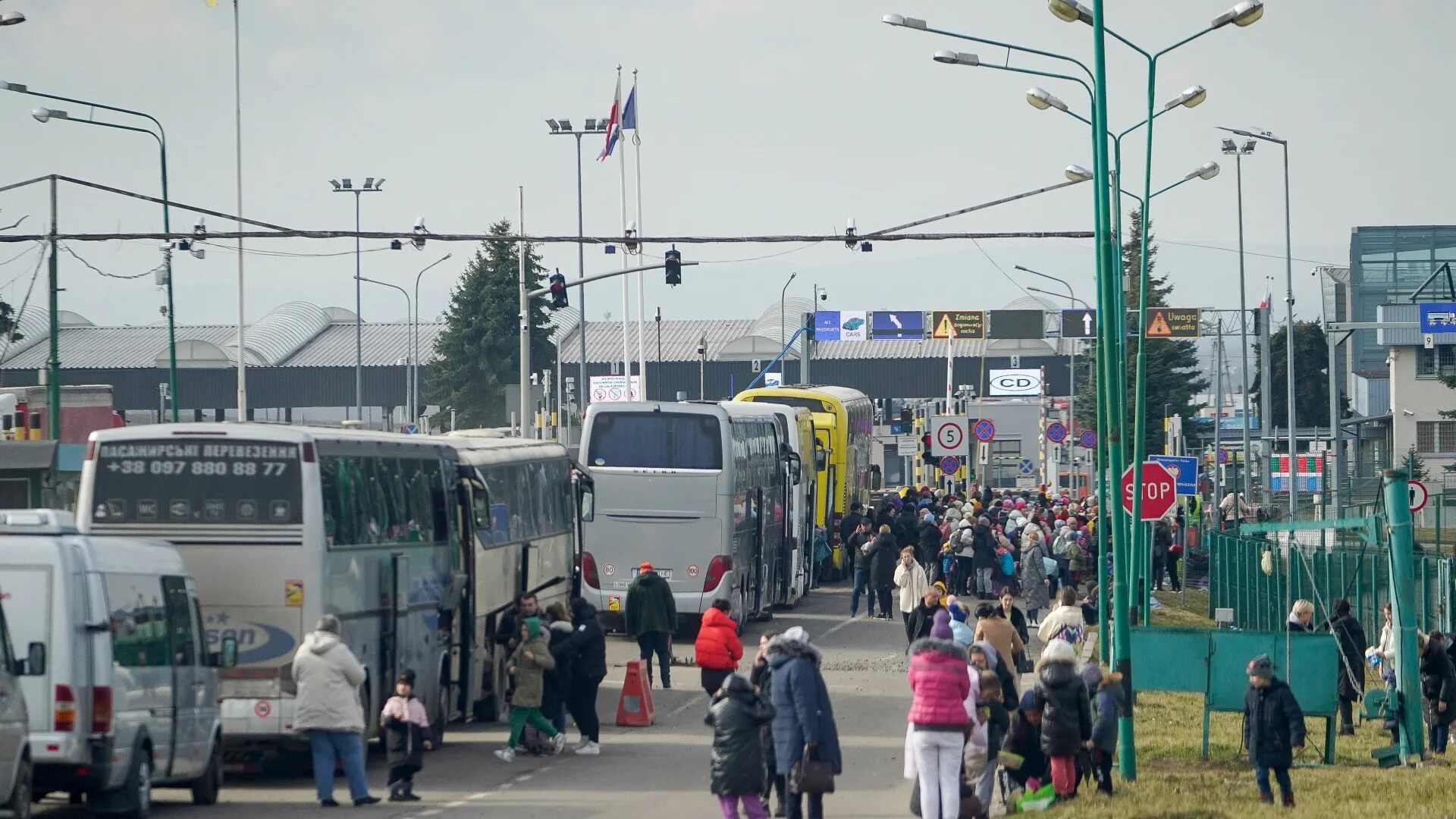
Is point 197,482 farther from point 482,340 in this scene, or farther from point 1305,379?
point 1305,379

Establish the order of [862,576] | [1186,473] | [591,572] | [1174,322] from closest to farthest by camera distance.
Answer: [591,572] → [1186,473] → [862,576] → [1174,322]

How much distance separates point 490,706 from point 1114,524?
25.2 feet

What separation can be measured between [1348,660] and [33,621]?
14.3 meters

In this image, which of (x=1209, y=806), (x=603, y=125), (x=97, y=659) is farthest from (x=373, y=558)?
(x=603, y=125)

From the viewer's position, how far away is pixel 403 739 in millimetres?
15375

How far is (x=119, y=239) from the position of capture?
27984 millimetres

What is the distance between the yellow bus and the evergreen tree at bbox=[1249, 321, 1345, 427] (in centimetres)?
7978

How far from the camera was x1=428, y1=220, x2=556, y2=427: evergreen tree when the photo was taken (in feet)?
333

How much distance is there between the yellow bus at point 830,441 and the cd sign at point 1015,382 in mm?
73128

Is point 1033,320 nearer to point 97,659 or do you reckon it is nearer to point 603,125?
point 603,125

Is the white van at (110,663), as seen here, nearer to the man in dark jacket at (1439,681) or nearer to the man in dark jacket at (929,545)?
the man in dark jacket at (1439,681)

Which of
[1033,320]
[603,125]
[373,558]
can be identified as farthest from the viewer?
[1033,320]

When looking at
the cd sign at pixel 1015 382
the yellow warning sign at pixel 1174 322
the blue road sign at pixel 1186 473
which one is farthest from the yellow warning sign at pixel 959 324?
the blue road sign at pixel 1186 473

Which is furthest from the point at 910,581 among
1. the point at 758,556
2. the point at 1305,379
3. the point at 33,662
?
the point at 1305,379
